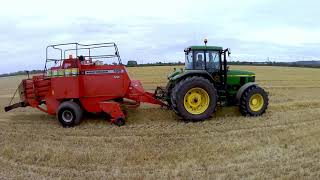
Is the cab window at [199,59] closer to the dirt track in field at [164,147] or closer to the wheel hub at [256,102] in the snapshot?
the dirt track in field at [164,147]

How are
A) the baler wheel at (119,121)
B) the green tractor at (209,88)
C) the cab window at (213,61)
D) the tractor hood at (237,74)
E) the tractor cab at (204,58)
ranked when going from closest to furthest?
1. the baler wheel at (119,121)
2. the green tractor at (209,88)
3. the tractor cab at (204,58)
4. the cab window at (213,61)
5. the tractor hood at (237,74)

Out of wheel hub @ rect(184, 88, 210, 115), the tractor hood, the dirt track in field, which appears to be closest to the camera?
the dirt track in field

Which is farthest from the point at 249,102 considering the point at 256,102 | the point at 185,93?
the point at 185,93

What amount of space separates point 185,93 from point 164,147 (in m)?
3.19

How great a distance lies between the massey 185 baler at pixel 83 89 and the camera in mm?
12914

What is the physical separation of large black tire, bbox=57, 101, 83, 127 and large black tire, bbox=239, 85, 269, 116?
15.2 ft

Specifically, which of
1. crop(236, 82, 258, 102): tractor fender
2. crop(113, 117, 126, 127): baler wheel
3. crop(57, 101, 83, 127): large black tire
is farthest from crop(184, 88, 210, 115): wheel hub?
crop(57, 101, 83, 127): large black tire

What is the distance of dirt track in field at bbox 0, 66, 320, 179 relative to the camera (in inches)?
324

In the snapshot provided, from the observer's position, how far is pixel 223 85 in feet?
45.9

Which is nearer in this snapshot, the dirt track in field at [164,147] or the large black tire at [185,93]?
the dirt track in field at [164,147]


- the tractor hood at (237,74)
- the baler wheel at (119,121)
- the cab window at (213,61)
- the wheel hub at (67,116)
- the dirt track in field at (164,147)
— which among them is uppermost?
the cab window at (213,61)

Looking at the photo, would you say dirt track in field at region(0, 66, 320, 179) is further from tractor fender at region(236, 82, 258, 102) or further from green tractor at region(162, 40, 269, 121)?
tractor fender at region(236, 82, 258, 102)

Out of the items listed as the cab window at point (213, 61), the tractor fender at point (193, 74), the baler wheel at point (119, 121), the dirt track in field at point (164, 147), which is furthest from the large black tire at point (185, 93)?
the baler wheel at point (119, 121)

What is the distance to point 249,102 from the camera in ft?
44.8
